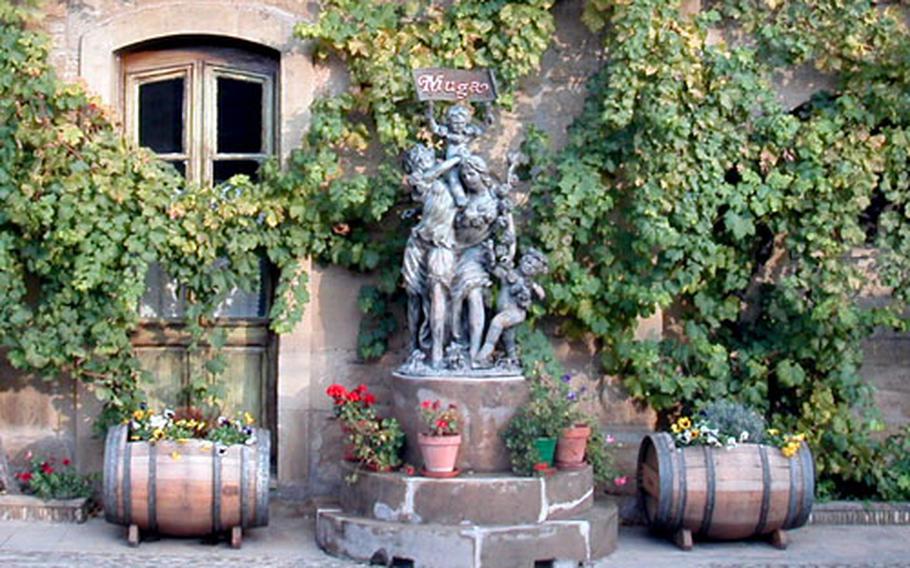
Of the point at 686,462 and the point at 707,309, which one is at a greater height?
the point at 707,309

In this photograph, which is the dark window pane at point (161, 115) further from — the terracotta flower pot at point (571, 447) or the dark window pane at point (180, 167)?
the terracotta flower pot at point (571, 447)

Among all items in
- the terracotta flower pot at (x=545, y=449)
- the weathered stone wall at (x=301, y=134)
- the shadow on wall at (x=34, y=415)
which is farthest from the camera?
the shadow on wall at (x=34, y=415)

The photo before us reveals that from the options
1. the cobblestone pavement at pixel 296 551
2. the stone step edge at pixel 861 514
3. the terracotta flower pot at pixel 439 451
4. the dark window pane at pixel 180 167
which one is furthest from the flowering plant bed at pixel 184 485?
the stone step edge at pixel 861 514

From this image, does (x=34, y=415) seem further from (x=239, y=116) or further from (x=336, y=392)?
(x=239, y=116)

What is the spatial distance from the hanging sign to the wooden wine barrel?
8.45 feet

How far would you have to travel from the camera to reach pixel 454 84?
8.87 m

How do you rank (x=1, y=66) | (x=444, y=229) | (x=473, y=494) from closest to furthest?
(x=473, y=494) < (x=444, y=229) < (x=1, y=66)

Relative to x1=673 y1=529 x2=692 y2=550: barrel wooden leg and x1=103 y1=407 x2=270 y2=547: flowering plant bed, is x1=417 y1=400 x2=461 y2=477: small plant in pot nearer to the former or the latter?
x1=103 y1=407 x2=270 y2=547: flowering plant bed

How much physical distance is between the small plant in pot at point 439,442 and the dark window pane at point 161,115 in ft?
10.2

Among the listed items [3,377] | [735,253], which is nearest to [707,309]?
[735,253]

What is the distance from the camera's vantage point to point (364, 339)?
9406 mm

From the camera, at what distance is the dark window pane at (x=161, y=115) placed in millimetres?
9859

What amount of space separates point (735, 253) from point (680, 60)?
139cm

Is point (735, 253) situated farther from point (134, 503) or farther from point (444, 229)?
point (134, 503)
